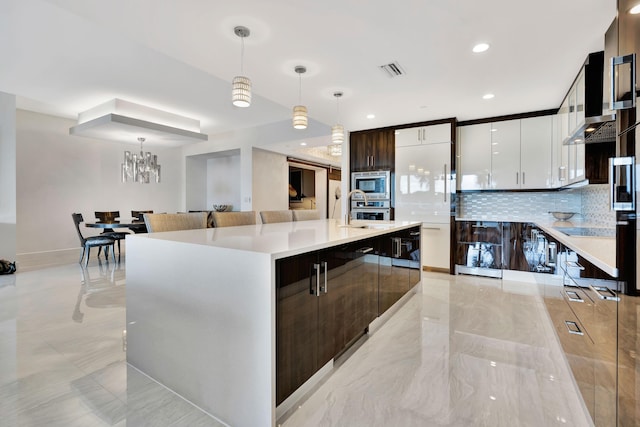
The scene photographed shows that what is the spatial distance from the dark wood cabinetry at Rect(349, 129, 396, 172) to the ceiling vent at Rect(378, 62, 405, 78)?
6.45 feet

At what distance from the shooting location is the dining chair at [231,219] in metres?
2.69

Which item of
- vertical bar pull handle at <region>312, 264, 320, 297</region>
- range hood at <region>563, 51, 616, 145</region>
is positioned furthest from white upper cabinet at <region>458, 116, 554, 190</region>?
vertical bar pull handle at <region>312, 264, 320, 297</region>

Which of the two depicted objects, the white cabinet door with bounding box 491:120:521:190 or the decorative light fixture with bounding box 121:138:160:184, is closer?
the white cabinet door with bounding box 491:120:521:190

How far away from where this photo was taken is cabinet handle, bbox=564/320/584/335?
157cm

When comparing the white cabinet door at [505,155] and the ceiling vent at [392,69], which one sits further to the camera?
the white cabinet door at [505,155]

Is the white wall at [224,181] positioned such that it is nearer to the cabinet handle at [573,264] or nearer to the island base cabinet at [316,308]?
the island base cabinet at [316,308]

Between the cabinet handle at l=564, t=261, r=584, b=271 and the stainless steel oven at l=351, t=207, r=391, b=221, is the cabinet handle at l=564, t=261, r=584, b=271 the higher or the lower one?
the lower one

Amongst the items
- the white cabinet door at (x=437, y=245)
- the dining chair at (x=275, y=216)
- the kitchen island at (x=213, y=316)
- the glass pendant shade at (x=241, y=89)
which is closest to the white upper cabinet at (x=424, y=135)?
the white cabinet door at (x=437, y=245)

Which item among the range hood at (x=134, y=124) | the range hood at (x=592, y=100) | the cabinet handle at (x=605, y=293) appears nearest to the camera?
the cabinet handle at (x=605, y=293)

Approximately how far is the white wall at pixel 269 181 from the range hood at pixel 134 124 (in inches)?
56.5

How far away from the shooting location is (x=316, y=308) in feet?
5.08

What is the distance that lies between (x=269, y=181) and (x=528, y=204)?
513cm

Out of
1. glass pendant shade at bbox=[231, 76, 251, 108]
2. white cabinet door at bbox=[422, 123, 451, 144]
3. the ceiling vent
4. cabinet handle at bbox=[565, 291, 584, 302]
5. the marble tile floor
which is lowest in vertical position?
the marble tile floor

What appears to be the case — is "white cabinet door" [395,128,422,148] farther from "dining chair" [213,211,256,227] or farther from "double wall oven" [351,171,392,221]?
"dining chair" [213,211,256,227]
